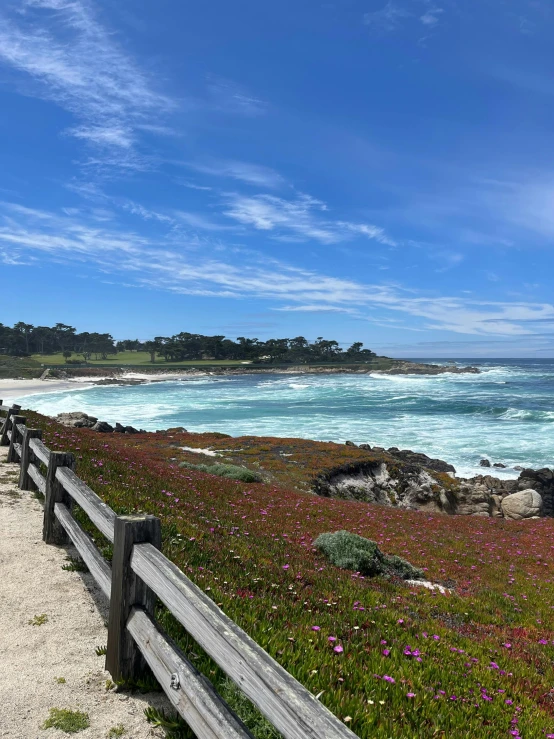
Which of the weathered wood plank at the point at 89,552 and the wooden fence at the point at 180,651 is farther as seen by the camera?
the weathered wood plank at the point at 89,552

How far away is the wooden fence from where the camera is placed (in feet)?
8.53

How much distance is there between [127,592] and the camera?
431 cm

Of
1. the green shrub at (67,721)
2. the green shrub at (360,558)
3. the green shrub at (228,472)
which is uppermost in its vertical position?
the green shrub at (67,721)

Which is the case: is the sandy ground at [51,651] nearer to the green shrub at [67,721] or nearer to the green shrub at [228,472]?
the green shrub at [67,721]

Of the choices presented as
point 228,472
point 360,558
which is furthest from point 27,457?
point 228,472

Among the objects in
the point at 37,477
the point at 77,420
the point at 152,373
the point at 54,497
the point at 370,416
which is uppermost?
the point at 54,497

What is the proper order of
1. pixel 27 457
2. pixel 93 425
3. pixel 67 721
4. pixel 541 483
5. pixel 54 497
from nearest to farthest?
pixel 67 721, pixel 54 497, pixel 27 457, pixel 541 483, pixel 93 425

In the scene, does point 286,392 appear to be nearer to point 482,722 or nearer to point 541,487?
point 541,487

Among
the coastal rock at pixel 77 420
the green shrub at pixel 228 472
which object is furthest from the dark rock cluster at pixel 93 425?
the green shrub at pixel 228 472

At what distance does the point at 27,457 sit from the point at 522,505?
25.4m

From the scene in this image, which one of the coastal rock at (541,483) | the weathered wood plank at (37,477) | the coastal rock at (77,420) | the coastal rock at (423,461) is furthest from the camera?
the coastal rock at (77,420)

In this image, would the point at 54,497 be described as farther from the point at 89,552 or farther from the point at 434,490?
the point at 434,490

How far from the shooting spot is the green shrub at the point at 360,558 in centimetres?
1064

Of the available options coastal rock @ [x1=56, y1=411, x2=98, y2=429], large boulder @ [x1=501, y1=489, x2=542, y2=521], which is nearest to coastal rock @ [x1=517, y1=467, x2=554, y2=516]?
large boulder @ [x1=501, y1=489, x2=542, y2=521]
